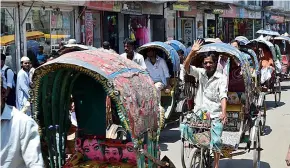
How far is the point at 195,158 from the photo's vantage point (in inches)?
247

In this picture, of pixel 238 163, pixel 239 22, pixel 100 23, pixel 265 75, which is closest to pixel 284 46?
pixel 265 75

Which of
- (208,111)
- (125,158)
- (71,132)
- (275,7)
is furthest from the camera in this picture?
(275,7)

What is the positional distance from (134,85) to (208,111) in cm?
194

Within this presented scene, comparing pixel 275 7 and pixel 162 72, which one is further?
pixel 275 7

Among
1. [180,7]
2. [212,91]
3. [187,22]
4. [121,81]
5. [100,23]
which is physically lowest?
[212,91]

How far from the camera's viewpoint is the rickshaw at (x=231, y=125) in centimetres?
615

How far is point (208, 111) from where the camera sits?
6230 mm

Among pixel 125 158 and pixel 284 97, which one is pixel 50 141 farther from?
pixel 284 97

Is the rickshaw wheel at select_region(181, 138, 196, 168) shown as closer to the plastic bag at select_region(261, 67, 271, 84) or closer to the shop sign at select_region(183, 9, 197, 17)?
the plastic bag at select_region(261, 67, 271, 84)

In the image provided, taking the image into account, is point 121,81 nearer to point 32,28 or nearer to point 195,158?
point 195,158

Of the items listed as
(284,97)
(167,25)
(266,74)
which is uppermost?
(167,25)

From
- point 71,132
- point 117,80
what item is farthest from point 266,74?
point 117,80

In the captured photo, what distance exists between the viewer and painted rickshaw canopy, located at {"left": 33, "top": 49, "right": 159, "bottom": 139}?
13.9 ft

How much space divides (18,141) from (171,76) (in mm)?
7512
